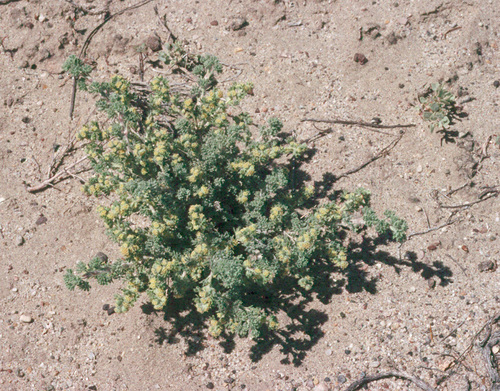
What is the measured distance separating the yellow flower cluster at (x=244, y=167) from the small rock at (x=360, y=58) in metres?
2.52

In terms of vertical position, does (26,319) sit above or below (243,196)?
below

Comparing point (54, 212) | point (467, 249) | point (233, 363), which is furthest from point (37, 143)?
point (467, 249)

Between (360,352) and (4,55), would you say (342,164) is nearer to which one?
(360,352)

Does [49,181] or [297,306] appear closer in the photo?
[297,306]

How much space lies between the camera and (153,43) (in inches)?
256

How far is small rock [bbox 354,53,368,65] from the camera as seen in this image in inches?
249

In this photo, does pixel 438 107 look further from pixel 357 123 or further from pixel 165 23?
pixel 165 23

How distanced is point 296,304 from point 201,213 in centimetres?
166

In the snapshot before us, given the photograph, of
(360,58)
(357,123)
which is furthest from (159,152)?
(360,58)

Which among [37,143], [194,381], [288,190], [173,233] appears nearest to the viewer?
[173,233]

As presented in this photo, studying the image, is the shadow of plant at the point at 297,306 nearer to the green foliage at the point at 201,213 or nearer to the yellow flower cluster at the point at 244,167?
the green foliage at the point at 201,213

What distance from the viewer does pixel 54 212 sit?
19.9ft

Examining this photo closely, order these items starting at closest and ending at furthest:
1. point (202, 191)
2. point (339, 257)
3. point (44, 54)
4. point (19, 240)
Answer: point (202, 191)
point (339, 257)
point (19, 240)
point (44, 54)

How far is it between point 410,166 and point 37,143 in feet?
15.4
